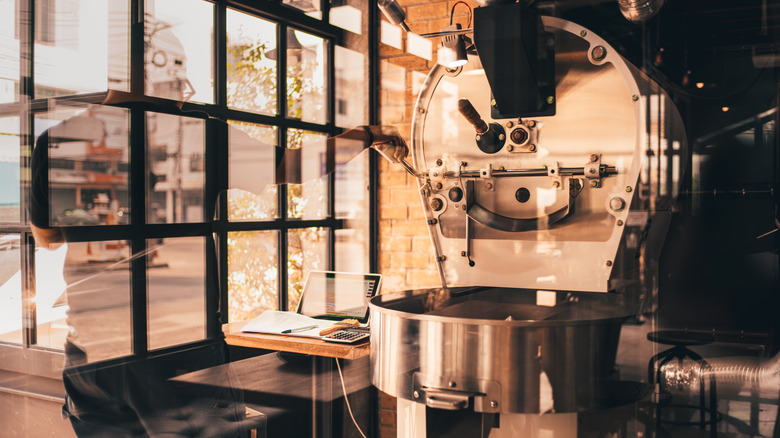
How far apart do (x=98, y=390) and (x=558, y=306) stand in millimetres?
1036

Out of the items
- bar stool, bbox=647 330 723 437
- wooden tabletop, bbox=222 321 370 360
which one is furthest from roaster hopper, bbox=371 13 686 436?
wooden tabletop, bbox=222 321 370 360

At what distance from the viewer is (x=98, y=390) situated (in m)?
1.31

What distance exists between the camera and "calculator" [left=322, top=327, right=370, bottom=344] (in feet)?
5.84

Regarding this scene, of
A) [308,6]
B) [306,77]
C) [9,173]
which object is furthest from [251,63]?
[9,173]

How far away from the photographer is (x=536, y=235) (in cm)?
146

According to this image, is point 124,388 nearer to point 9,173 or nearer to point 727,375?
point 9,173

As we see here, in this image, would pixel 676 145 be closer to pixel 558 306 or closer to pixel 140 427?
pixel 558 306

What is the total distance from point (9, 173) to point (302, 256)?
1.14m

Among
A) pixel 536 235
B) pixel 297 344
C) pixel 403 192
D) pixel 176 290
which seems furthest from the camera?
pixel 403 192

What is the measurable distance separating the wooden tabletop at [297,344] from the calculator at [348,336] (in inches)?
0.5

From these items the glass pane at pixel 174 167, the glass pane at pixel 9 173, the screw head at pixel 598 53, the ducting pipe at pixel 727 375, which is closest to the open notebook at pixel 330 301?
the glass pane at pixel 174 167

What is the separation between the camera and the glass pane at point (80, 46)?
1386mm

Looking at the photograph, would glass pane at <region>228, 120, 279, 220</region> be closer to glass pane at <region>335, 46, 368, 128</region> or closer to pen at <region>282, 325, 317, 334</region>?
pen at <region>282, 325, 317, 334</region>

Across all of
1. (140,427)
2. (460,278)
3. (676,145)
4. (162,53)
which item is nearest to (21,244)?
(140,427)
